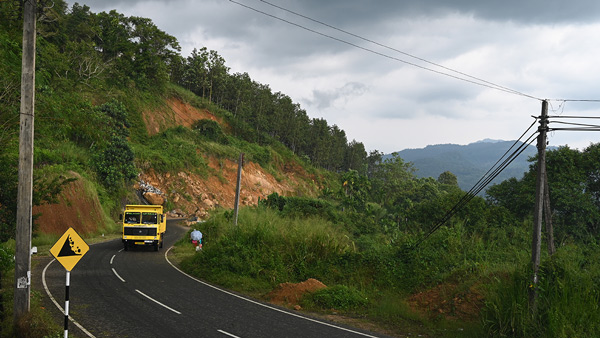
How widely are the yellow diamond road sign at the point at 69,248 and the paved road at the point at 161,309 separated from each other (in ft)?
7.43

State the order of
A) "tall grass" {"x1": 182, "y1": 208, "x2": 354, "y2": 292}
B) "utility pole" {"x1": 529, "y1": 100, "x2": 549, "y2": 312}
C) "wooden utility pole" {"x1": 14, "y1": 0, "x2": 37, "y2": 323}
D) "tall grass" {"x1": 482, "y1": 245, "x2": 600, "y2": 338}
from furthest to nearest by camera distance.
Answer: "tall grass" {"x1": 182, "y1": 208, "x2": 354, "y2": 292} → "utility pole" {"x1": 529, "y1": 100, "x2": 549, "y2": 312} → "tall grass" {"x1": 482, "y1": 245, "x2": 600, "y2": 338} → "wooden utility pole" {"x1": 14, "y1": 0, "x2": 37, "y2": 323}

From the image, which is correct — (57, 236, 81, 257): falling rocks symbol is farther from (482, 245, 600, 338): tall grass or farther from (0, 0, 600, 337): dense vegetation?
(482, 245, 600, 338): tall grass

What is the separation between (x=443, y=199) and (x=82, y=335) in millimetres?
35941

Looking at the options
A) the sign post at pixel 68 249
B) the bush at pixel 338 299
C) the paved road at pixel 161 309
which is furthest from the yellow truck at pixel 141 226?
the sign post at pixel 68 249

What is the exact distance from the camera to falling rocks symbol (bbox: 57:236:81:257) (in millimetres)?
9531

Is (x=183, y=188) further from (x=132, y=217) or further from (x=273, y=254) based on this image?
(x=273, y=254)

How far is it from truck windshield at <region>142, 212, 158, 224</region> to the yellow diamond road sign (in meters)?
18.4

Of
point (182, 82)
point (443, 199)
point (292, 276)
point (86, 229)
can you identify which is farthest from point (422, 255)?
point (182, 82)

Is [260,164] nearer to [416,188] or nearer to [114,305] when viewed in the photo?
[416,188]

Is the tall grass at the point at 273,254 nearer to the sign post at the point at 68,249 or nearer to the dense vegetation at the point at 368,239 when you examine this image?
the dense vegetation at the point at 368,239

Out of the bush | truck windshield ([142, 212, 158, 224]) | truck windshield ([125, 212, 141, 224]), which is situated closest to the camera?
the bush

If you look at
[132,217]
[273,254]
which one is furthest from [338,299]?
[132,217]

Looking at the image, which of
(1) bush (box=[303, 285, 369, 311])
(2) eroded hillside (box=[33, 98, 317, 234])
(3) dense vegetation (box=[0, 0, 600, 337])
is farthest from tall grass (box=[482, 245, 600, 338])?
(2) eroded hillside (box=[33, 98, 317, 234])

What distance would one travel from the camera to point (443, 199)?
3947 cm
